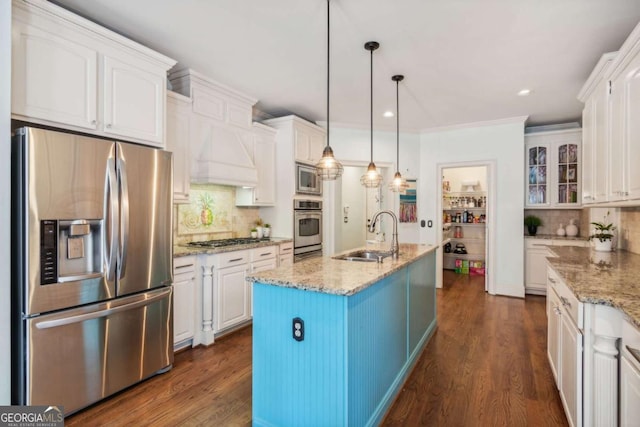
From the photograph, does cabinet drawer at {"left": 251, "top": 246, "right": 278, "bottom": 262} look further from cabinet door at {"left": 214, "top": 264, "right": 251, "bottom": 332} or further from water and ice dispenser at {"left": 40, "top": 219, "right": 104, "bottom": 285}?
water and ice dispenser at {"left": 40, "top": 219, "right": 104, "bottom": 285}

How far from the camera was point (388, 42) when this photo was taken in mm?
2691

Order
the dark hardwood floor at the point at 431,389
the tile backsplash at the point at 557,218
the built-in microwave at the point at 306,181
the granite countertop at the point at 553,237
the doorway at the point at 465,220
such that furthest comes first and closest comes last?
the doorway at the point at 465,220 < the tile backsplash at the point at 557,218 < the granite countertop at the point at 553,237 < the built-in microwave at the point at 306,181 < the dark hardwood floor at the point at 431,389

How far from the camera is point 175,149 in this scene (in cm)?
309

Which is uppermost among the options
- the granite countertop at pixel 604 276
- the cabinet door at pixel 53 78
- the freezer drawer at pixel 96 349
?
the cabinet door at pixel 53 78

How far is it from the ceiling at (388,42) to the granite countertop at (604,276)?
1.71 meters

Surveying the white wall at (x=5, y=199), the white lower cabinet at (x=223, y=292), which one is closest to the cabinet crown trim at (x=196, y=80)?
the white wall at (x=5, y=199)

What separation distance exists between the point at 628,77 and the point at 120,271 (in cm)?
361

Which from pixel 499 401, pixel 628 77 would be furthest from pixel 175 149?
pixel 628 77

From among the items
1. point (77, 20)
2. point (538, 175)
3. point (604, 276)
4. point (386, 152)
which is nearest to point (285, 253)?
point (386, 152)

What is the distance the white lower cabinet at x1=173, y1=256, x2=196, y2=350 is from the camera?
2.87 metres

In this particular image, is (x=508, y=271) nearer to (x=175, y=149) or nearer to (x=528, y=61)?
(x=528, y=61)

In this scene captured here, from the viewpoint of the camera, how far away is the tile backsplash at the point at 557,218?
509 centimetres

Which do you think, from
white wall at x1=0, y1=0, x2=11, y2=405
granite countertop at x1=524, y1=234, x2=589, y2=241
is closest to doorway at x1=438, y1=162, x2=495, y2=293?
granite countertop at x1=524, y1=234, x2=589, y2=241

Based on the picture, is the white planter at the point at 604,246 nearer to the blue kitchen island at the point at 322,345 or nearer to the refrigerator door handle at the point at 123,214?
the blue kitchen island at the point at 322,345
